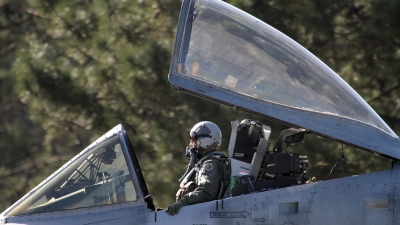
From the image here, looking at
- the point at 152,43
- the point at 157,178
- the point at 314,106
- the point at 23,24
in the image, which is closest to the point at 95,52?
the point at 152,43

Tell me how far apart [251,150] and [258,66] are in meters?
0.79

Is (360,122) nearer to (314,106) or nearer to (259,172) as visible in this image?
(314,106)

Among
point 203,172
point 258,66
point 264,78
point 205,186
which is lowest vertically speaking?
point 205,186

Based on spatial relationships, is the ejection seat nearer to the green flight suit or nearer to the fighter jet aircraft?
the fighter jet aircraft

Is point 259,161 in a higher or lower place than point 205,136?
lower

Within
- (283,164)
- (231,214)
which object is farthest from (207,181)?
(283,164)

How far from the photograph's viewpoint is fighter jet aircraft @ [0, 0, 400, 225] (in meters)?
4.34

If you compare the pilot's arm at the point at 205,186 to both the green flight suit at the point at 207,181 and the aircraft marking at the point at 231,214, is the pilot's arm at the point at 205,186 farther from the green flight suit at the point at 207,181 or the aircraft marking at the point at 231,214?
the aircraft marking at the point at 231,214

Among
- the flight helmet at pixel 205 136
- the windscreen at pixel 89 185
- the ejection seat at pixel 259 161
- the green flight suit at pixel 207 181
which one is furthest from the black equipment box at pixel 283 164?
the windscreen at pixel 89 185

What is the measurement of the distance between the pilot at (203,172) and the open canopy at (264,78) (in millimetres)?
777

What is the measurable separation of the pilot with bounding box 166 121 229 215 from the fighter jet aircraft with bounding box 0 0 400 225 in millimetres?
111

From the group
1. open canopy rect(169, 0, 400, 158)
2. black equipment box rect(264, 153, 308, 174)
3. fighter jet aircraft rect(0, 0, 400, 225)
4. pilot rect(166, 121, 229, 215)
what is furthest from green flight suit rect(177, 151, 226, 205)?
open canopy rect(169, 0, 400, 158)

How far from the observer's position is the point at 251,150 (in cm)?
502

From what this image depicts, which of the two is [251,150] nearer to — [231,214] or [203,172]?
[203,172]
